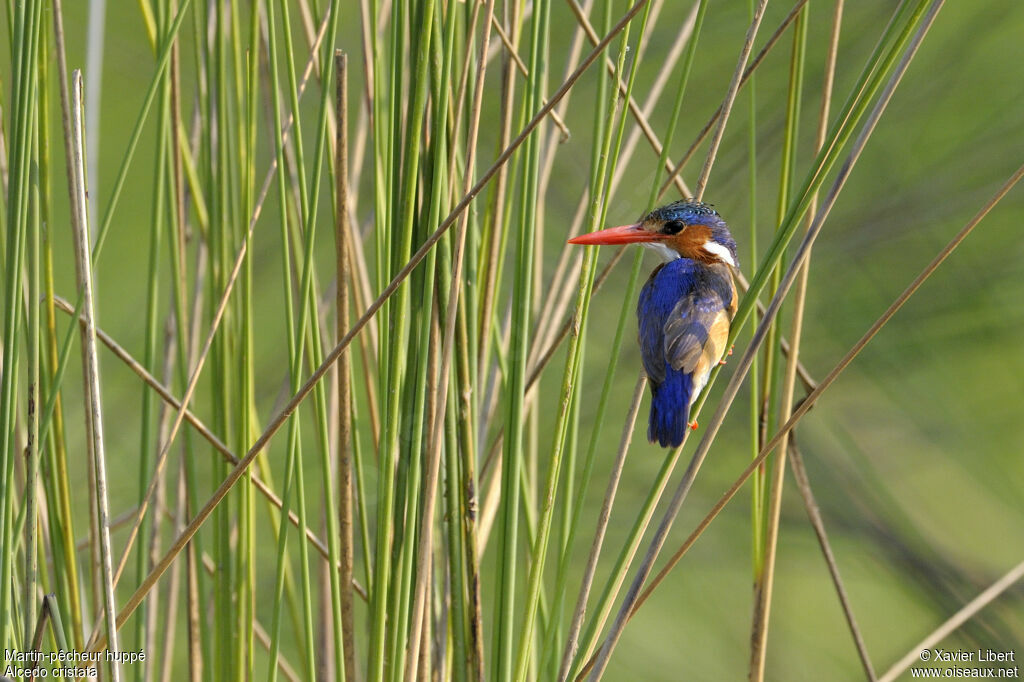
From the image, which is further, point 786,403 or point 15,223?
point 786,403

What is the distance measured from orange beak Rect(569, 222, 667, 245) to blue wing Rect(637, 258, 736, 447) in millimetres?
56

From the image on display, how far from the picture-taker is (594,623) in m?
0.98

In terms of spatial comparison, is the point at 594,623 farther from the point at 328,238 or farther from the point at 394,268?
the point at 328,238

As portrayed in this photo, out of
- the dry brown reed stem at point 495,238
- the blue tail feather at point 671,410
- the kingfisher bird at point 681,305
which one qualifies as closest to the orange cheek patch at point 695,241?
the kingfisher bird at point 681,305

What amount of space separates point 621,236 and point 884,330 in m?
2.79

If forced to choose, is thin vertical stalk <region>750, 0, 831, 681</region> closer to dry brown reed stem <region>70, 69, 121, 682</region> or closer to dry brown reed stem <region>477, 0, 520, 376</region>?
dry brown reed stem <region>477, 0, 520, 376</region>

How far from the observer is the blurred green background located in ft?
11.2

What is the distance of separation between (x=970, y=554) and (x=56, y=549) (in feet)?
11.6

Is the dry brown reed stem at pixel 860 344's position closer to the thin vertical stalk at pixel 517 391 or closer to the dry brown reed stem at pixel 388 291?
the thin vertical stalk at pixel 517 391

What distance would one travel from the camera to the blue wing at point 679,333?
1.19 meters

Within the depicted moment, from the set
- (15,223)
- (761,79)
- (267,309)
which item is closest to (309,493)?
(267,309)

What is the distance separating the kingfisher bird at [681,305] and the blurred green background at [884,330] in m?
1.63

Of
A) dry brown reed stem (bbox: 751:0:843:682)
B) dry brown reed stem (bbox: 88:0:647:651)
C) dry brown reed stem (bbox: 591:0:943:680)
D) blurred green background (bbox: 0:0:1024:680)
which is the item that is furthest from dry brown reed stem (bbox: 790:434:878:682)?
blurred green background (bbox: 0:0:1024:680)

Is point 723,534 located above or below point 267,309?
below
